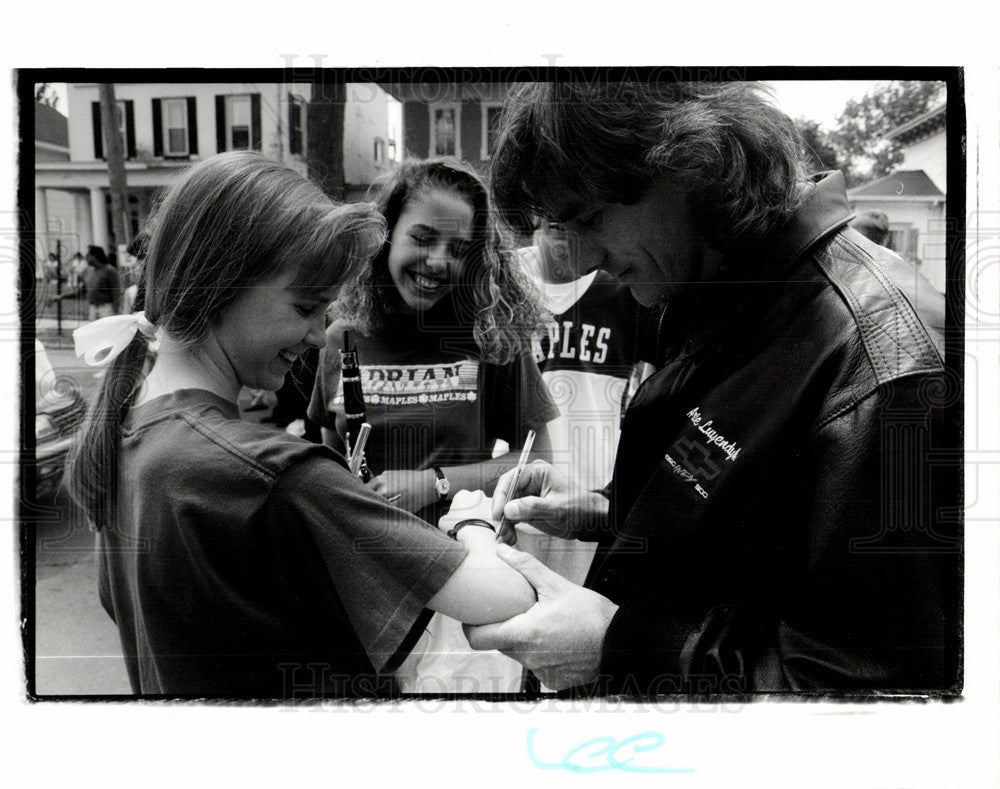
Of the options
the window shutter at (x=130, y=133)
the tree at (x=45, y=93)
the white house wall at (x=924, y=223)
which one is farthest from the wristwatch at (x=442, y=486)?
the tree at (x=45, y=93)

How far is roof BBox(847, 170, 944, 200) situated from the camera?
2.51 m

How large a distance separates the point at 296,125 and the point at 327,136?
9cm

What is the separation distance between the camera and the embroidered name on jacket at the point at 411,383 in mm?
2555

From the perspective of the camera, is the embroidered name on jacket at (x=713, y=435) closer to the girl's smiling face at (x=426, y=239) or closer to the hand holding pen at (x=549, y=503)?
the hand holding pen at (x=549, y=503)

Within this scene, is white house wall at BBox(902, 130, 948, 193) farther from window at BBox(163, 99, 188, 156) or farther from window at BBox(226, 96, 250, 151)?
window at BBox(163, 99, 188, 156)

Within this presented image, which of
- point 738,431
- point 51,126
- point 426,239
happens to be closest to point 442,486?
point 426,239

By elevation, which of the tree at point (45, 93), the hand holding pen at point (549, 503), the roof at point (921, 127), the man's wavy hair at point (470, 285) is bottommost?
the hand holding pen at point (549, 503)

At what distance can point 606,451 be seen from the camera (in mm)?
2582

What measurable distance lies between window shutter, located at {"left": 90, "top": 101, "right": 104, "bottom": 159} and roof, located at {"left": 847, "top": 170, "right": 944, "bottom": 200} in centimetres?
200

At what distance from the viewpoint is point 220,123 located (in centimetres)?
249

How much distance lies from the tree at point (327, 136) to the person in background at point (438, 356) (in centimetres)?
13

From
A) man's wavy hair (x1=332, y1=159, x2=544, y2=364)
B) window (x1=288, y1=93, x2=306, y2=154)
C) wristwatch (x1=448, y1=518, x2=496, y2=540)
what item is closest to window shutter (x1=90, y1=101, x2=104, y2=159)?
window (x1=288, y1=93, x2=306, y2=154)

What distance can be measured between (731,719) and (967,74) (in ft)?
6.23

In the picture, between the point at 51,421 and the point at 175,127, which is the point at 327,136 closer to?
the point at 175,127
